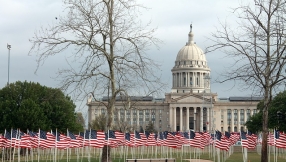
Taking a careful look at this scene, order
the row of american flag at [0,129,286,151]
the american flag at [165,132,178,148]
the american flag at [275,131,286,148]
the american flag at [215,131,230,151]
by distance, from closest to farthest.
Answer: the row of american flag at [0,129,286,151] → the american flag at [215,131,230,151] → the american flag at [275,131,286,148] → the american flag at [165,132,178,148]

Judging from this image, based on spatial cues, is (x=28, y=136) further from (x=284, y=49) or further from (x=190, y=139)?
(x=284, y=49)

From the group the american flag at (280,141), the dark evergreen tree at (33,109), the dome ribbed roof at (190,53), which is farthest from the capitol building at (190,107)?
the american flag at (280,141)

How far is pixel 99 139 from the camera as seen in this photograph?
38.0 meters

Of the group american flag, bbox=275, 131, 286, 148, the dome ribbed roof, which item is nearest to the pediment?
the dome ribbed roof

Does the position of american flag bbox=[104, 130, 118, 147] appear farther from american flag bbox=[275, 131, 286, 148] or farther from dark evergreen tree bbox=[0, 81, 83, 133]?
dark evergreen tree bbox=[0, 81, 83, 133]

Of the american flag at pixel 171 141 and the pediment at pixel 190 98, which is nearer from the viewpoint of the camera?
the american flag at pixel 171 141

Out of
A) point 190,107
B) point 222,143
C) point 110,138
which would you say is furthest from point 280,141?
point 190,107

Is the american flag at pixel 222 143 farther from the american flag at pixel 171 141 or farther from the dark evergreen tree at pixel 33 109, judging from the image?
the dark evergreen tree at pixel 33 109

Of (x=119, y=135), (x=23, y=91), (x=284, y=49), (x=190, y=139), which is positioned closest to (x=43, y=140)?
(x=119, y=135)

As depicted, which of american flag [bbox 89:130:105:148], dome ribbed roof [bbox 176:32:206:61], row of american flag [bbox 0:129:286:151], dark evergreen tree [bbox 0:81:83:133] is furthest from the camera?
dome ribbed roof [bbox 176:32:206:61]

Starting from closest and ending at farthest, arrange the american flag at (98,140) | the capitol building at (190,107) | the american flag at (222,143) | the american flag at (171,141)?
the american flag at (98,140) → the american flag at (222,143) → the american flag at (171,141) → the capitol building at (190,107)

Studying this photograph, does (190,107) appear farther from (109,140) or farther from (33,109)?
(109,140)

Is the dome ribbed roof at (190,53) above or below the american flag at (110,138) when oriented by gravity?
above

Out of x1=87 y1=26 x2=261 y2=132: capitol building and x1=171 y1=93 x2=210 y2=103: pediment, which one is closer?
x1=171 y1=93 x2=210 y2=103: pediment
